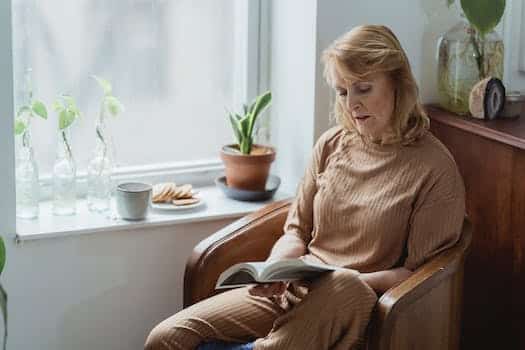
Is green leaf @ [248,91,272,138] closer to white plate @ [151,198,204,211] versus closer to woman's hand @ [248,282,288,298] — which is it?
white plate @ [151,198,204,211]

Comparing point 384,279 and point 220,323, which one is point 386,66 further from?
point 220,323

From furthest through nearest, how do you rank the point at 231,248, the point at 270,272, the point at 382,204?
the point at 231,248, the point at 382,204, the point at 270,272

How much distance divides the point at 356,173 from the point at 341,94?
0.19 metres

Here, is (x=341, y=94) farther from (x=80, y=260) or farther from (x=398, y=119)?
(x=80, y=260)

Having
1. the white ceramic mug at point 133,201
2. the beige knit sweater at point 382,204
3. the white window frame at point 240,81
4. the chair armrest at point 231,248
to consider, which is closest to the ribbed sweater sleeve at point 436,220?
the beige knit sweater at point 382,204

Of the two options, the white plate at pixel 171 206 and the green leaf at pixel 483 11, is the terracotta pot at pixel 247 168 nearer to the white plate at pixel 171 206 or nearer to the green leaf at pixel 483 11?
the white plate at pixel 171 206

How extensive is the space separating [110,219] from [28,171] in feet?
0.84

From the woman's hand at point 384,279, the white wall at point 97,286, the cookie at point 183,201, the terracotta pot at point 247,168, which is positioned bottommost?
the white wall at point 97,286

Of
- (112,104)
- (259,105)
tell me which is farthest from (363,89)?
(112,104)

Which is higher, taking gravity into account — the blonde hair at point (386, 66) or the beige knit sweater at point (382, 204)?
the blonde hair at point (386, 66)

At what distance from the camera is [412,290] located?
212 centimetres

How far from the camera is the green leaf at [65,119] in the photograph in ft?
8.91

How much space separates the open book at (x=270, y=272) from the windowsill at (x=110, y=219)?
60 cm

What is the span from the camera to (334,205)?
95.0 inches
